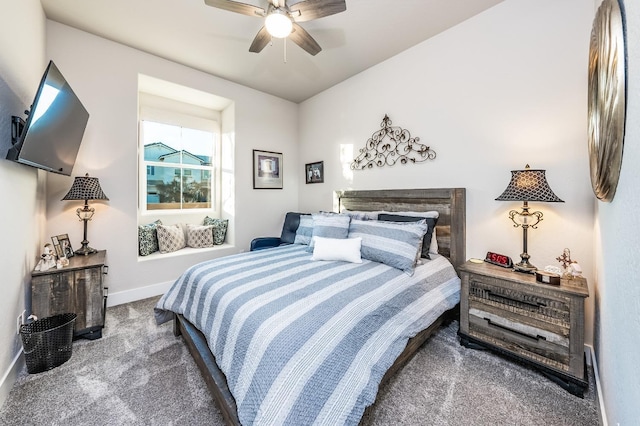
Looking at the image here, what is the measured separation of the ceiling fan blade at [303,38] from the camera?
2089mm

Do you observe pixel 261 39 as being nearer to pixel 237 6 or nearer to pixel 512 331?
pixel 237 6

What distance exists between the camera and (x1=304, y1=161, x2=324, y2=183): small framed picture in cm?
403

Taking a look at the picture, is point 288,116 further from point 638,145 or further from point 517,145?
point 638,145

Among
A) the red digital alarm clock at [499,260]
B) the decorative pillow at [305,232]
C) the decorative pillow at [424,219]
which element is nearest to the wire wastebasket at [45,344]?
the decorative pillow at [305,232]

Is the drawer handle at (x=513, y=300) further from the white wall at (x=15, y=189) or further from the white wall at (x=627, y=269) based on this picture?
the white wall at (x=15, y=189)

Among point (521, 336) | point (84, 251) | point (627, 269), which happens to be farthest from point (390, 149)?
point (84, 251)

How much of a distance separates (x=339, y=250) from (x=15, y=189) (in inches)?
94.6

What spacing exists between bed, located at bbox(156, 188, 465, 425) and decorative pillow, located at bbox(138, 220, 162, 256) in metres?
1.32

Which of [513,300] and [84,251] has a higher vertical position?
[84,251]

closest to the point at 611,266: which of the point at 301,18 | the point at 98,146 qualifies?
the point at 301,18

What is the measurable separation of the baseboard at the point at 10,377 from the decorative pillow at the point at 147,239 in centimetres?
152

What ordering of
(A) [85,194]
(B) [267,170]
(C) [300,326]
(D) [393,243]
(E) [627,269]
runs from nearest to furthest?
(E) [627,269] < (C) [300,326] < (D) [393,243] < (A) [85,194] < (B) [267,170]

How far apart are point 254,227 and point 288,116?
6.69 ft

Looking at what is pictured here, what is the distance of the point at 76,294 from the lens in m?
2.06
